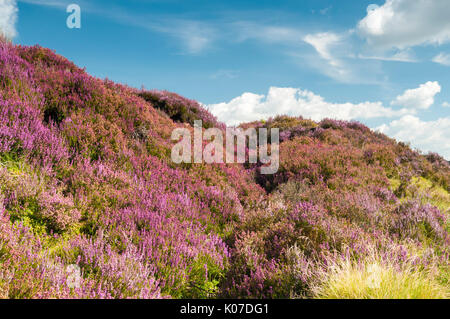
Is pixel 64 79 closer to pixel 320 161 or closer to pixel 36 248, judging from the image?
pixel 36 248

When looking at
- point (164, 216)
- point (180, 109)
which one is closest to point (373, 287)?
point (164, 216)

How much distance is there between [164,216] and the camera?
13.2 ft

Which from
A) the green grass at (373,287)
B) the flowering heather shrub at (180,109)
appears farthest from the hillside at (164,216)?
the flowering heather shrub at (180,109)

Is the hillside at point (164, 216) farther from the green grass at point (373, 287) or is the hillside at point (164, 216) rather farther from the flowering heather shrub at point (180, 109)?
the flowering heather shrub at point (180, 109)

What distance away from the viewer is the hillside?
107 inches

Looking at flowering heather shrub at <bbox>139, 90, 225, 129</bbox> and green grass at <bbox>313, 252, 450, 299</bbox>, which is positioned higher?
flowering heather shrub at <bbox>139, 90, 225, 129</bbox>

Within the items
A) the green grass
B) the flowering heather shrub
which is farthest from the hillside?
the flowering heather shrub

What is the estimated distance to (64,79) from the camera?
637 centimetres

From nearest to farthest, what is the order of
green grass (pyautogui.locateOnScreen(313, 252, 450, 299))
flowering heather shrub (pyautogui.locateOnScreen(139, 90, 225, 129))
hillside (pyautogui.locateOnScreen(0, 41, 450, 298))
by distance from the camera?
green grass (pyautogui.locateOnScreen(313, 252, 450, 299)) → hillside (pyautogui.locateOnScreen(0, 41, 450, 298)) → flowering heather shrub (pyautogui.locateOnScreen(139, 90, 225, 129))

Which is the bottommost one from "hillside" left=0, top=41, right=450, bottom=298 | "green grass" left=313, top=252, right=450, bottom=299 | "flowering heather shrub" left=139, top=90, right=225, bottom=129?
"green grass" left=313, top=252, right=450, bottom=299

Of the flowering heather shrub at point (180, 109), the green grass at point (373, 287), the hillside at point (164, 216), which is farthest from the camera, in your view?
the flowering heather shrub at point (180, 109)

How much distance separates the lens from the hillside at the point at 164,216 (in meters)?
2.72

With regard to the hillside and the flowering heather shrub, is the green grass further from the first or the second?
the flowering heather shrub

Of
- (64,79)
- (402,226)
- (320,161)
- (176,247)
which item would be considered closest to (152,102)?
(64,79)
